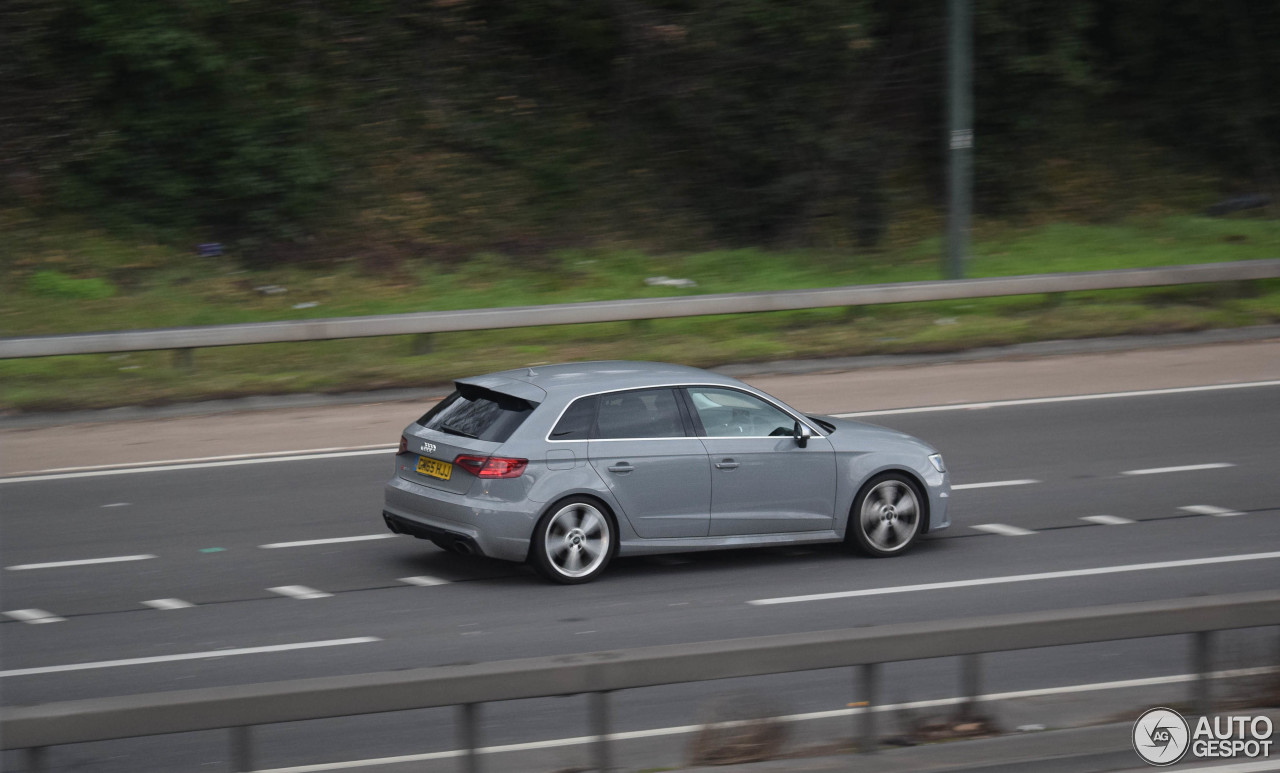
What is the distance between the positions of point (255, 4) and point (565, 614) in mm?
19778

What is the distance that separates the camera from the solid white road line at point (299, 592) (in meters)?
9.48

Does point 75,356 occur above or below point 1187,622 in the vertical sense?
above

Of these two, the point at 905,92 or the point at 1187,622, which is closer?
the point at 1187,622

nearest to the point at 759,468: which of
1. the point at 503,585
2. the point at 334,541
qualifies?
the point at 503,585

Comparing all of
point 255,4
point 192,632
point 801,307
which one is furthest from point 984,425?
point 255,4

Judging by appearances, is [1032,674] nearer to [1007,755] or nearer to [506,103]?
[1007,755]

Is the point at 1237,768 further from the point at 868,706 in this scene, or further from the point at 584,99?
the point at 584,99

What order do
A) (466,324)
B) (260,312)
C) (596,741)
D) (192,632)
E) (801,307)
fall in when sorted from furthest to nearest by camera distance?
(260,312) < (801,307) < (466,324) < (192,632) < (596,741)

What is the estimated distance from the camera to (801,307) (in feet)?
62.7

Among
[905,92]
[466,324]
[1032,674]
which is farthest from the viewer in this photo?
[905,92]

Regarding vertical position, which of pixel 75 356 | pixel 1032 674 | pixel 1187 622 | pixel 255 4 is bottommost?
pixel 1032 674

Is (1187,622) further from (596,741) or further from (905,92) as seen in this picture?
(905,92)

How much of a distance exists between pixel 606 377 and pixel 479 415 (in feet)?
3.09

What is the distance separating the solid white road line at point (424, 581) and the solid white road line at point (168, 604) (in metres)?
1.44
